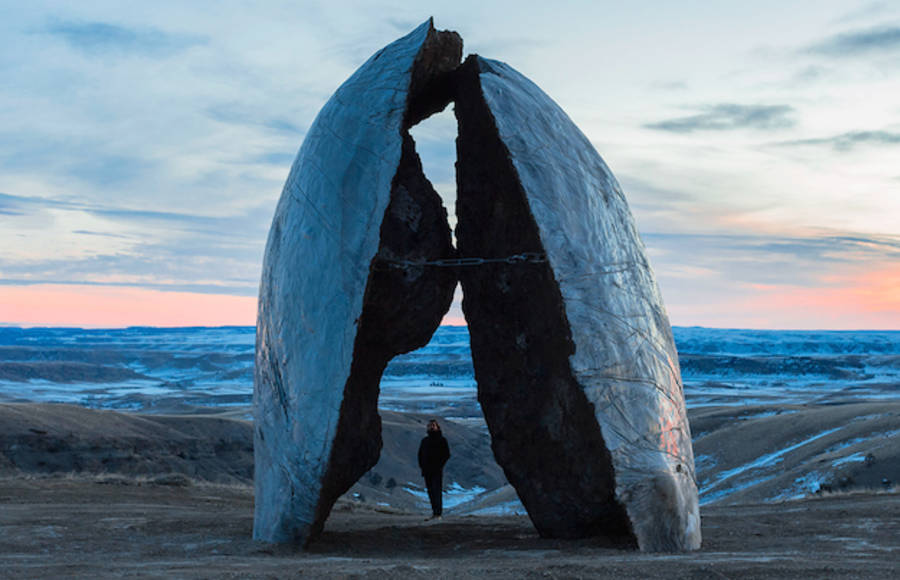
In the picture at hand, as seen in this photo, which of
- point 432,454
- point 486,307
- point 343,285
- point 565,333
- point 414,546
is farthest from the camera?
point 432,454

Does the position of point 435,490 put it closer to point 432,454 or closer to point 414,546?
point 432,454

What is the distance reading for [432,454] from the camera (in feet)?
37.9

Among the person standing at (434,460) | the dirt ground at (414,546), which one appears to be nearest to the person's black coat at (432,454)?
the person standing at (434,460)

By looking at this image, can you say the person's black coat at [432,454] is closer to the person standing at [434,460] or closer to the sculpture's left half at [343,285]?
the person standing at [434,460]

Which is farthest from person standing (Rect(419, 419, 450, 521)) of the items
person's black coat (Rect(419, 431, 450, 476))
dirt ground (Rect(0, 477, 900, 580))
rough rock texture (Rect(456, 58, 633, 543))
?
rough rock texture (Rect(456, 58, 633, 543))

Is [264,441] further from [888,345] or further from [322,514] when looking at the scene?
[888,345]

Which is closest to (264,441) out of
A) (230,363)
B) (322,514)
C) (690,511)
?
(322,514)

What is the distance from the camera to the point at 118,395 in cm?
8469

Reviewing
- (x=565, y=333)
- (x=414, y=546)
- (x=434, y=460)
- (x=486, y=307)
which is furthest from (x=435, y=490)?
(x=565, y=333)

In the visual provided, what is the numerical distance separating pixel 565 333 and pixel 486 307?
188 cm

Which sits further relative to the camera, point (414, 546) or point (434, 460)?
point (434, 460)

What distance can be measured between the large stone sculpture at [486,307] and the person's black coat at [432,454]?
271 cm

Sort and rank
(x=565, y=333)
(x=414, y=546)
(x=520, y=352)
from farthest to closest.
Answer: (x=520, y=352) < (x=414, y=546) < (x=565, y=333)

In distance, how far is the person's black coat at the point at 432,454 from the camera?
455 inches
